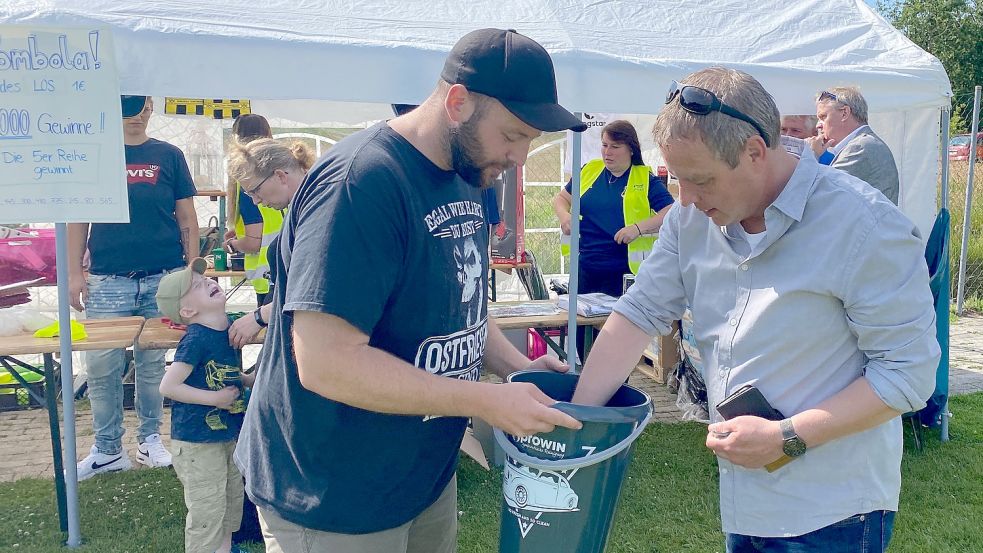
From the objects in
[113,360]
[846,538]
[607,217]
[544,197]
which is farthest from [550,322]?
[544,197]

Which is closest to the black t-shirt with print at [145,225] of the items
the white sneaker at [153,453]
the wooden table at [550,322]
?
the white sneaker at [153,453]

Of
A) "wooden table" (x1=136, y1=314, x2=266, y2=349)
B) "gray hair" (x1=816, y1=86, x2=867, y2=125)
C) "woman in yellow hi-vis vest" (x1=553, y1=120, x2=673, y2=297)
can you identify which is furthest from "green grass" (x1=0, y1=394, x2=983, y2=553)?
"gray hair" (x1=816, y1=86, x2=867, y2=125)

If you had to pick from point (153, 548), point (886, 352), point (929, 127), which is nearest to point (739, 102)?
point (886, 352)

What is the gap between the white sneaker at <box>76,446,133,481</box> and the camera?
412cm

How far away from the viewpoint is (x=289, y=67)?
3297 millimetres

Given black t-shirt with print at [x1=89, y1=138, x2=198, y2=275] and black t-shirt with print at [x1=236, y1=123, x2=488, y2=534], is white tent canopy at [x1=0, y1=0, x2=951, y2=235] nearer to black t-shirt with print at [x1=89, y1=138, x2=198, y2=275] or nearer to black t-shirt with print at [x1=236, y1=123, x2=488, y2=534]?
black t-shirt with print at [x1=89, y1=138, x2=198, y2=275]

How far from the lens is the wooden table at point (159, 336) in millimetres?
3385

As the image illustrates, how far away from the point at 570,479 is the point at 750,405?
15.1 inches

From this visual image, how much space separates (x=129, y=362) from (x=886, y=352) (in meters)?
5.50

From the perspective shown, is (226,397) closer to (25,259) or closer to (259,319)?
(259,319)

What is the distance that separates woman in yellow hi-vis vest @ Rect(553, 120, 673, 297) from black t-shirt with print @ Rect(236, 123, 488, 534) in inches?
139

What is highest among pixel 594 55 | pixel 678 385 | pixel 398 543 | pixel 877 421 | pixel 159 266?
pixel 594 55

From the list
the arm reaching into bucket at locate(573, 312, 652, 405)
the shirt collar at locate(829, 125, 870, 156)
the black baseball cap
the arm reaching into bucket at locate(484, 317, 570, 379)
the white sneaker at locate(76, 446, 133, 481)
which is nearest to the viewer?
the black baseball cap

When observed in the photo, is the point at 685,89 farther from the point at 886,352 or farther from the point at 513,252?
the point at 513,252
